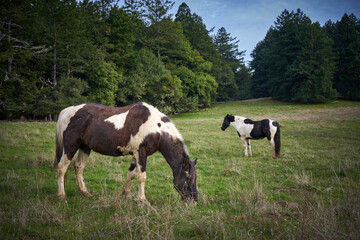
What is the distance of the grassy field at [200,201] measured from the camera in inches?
124

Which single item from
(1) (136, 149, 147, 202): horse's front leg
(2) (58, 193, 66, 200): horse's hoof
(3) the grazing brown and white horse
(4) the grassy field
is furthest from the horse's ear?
(2) (58, 193, 66, 200): horse's hoof

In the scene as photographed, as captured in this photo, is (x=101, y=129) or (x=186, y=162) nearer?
(x=186, y=162)

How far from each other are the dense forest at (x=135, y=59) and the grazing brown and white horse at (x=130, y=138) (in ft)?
71.2

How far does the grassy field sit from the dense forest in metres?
16.0

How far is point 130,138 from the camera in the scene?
496 centimetres

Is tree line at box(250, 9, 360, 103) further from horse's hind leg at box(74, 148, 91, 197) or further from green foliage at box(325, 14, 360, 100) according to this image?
horse's hind leg at box(74, 148, 91, 197)

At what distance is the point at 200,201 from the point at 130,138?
219 centimetres

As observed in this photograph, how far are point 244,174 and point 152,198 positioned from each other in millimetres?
3967

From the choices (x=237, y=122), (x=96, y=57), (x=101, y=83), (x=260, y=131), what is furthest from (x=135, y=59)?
(x=260, y=131)

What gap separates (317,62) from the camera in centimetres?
4134

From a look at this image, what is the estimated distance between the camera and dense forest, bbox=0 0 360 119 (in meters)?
24.0

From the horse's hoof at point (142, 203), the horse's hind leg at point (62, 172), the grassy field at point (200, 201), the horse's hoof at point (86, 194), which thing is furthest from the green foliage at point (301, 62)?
the horse's hind leg at point (62, 172)

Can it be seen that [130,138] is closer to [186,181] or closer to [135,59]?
[186,181]

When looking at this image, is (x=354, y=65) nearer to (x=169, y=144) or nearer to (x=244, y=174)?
(x=244, y=174)
